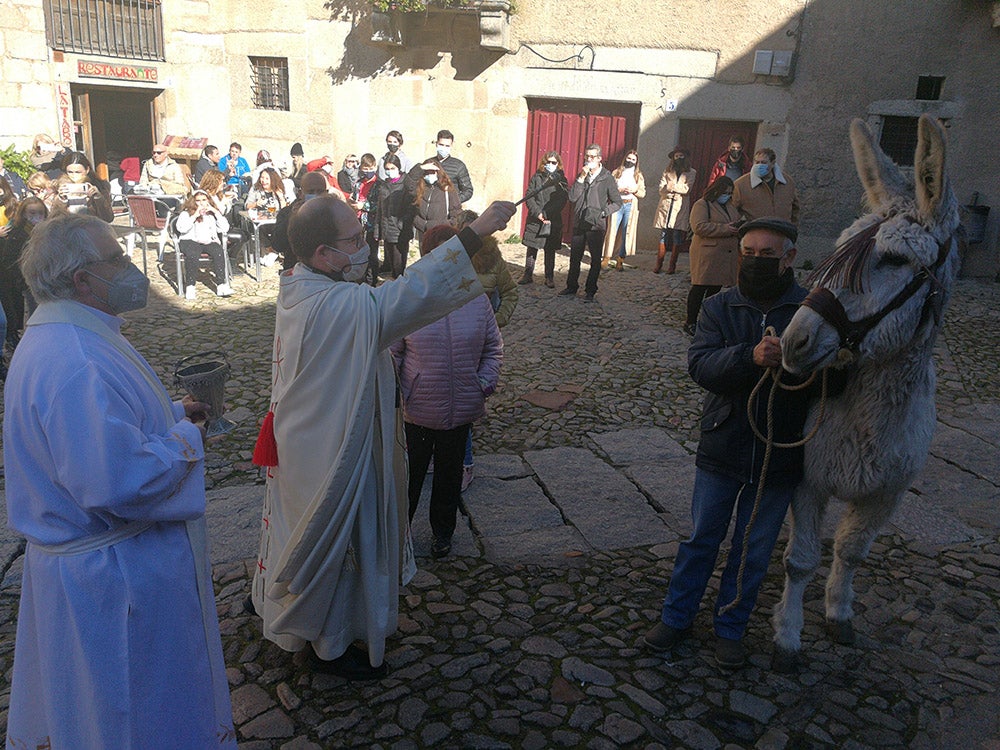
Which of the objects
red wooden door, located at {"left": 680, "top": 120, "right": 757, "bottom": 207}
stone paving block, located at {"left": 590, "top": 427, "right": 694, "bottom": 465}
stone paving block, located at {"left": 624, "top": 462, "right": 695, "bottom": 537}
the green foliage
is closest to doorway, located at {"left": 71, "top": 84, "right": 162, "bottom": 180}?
the green foliage

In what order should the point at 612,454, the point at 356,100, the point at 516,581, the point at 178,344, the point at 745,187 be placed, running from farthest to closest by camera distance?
the point at 356,100, the point at 178,344, the point at 745,187, the point at 612,454, the point at 516,581

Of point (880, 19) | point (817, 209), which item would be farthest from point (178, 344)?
point (880, 19)

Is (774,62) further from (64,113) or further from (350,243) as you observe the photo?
(64,113)

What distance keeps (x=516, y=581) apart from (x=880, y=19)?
37.7 ft

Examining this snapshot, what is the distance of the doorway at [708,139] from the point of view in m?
13.1

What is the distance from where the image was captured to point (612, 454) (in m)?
5.73

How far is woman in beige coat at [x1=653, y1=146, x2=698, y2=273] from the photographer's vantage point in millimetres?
11945

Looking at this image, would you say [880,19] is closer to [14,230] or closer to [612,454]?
[612,454]

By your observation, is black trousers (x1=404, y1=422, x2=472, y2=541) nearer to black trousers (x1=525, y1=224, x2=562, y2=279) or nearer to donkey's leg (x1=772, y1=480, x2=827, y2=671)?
donkey's leg (x1=772, y1=480, x2=827, y2=671)

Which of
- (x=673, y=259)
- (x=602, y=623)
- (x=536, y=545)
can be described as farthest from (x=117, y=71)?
(x=602, y=623)

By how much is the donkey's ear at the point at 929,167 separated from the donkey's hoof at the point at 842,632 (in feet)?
6.07

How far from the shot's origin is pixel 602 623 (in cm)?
366

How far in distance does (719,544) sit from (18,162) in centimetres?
1561

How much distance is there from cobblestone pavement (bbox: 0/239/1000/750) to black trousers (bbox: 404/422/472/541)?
225mm
